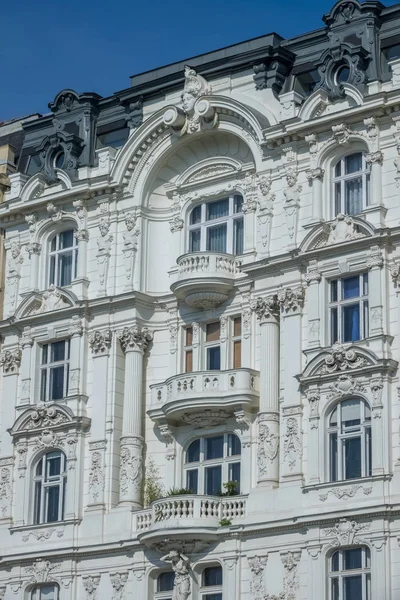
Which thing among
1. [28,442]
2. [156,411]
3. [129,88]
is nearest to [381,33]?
[129,88]

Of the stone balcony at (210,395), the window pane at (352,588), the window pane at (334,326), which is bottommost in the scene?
the window pane at (352,588)

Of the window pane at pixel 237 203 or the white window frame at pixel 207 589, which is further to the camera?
the window pane at pixel 237 203

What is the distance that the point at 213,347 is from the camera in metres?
52.5

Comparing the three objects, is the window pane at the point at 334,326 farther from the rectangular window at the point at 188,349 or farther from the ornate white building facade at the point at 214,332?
the rectangular window at the point at 188,349

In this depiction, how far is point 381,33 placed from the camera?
170 ft

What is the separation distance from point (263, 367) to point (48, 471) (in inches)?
350

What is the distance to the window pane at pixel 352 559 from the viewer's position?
4619 cm

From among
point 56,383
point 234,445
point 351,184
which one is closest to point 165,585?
point 234,445

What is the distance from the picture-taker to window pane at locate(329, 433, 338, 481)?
4756 centimetres

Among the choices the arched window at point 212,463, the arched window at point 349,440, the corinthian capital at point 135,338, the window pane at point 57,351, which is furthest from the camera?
the window pane at point 57,351

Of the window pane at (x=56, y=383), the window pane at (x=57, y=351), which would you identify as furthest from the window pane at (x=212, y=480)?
the window pane at (x=57, y=351)

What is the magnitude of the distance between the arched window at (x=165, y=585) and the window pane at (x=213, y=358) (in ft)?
22.5

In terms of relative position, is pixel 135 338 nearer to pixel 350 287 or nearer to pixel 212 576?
pixel 350 287

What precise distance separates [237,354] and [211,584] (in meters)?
7.52
